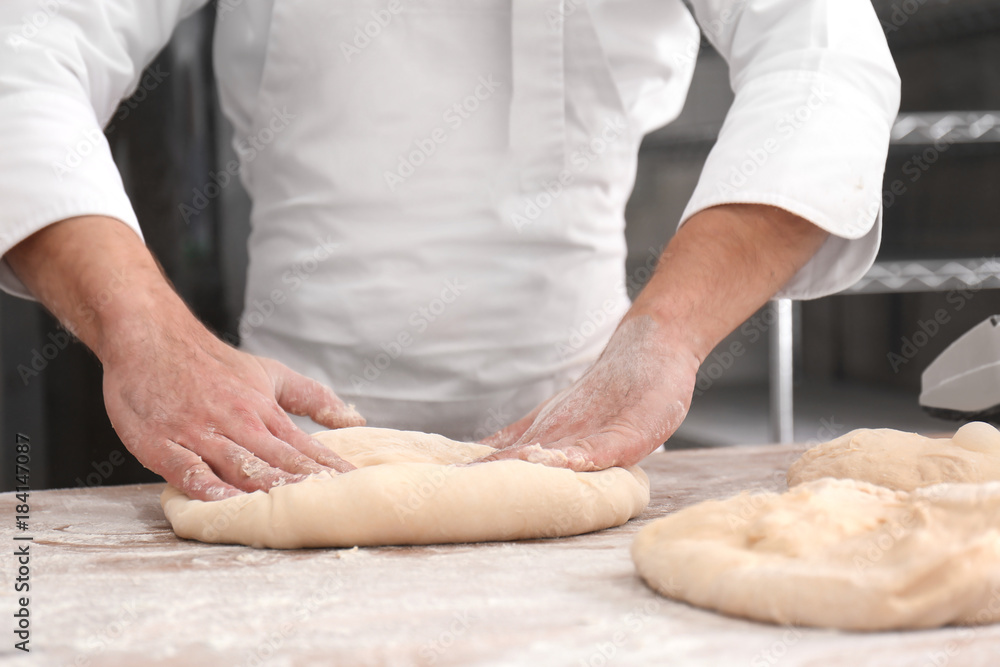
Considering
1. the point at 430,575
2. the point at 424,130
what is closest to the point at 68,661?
the point at 430,575

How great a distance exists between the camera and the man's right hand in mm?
1030

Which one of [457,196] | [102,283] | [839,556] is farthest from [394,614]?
[457,196]

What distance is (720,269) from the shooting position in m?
1.24

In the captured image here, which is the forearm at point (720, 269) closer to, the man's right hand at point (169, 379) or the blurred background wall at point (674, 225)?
the man's right hand at point (169, 379)

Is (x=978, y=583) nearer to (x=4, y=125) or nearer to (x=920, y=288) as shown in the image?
(x=4, y=125)

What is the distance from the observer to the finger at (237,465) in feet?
3.27

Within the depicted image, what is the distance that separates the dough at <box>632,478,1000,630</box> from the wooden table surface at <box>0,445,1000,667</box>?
19 mm

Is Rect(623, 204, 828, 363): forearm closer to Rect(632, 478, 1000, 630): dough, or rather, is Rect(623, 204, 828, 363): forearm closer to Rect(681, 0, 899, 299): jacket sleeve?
Rect(681, 0, 899, 299): jacket sleeve

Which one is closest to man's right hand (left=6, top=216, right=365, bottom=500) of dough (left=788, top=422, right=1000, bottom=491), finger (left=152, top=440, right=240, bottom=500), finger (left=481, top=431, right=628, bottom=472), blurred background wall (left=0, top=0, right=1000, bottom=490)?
finger (left=152, top=440, right=240, bottom=500)

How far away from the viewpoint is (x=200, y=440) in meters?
1.04

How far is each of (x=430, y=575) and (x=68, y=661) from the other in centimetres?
31

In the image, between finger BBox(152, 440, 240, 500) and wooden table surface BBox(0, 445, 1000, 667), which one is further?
finger BBox(152, 440, 240, 500)

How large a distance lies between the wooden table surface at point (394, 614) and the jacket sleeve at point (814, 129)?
22.2 inches

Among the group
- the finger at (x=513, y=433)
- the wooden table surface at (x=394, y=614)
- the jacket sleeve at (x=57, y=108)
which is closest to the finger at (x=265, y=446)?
the wooden table surface at (x=394, y=614)
